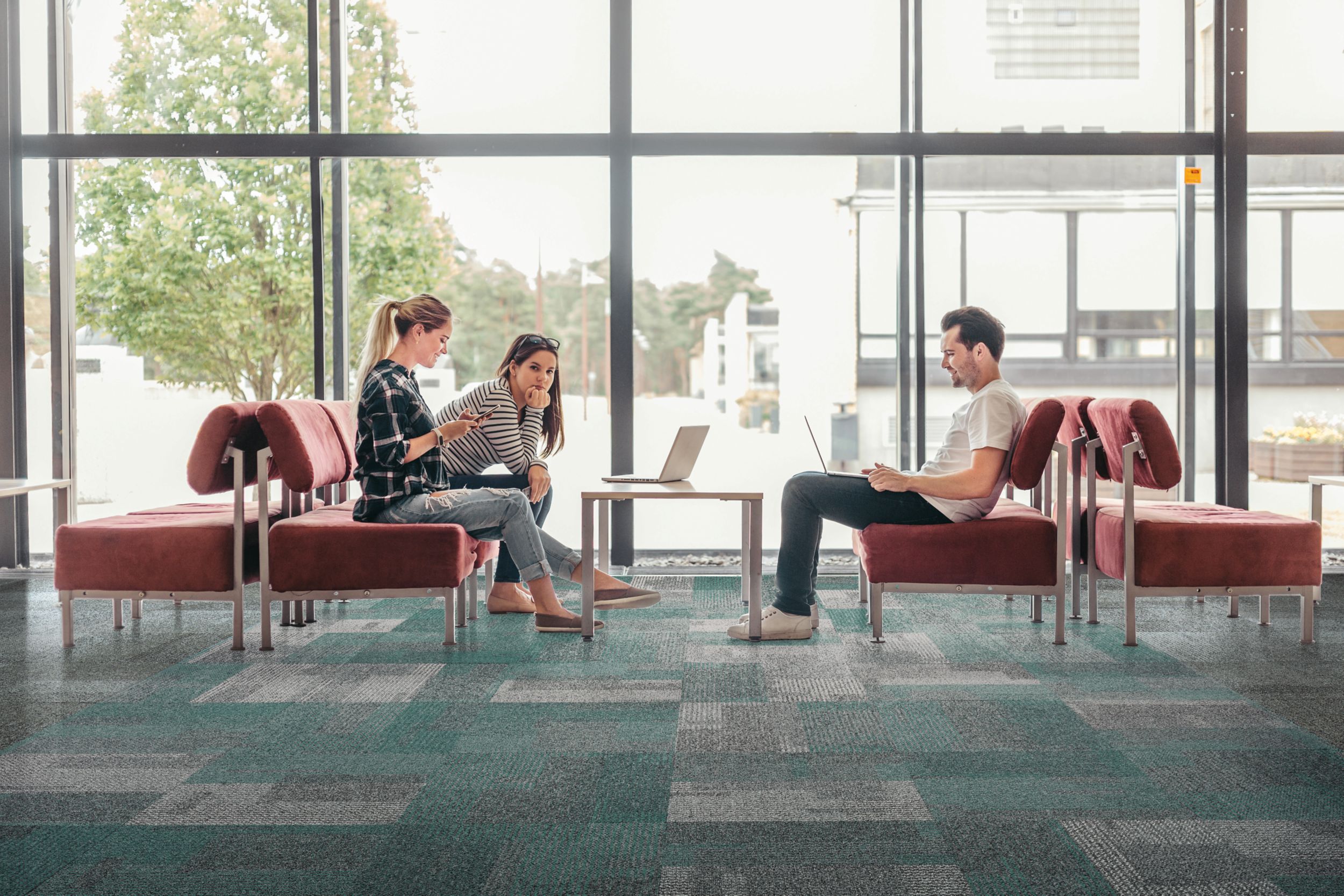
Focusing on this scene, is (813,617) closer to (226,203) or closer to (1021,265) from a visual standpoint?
(1021,265)

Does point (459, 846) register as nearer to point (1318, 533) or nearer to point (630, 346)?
point (1318, 533)

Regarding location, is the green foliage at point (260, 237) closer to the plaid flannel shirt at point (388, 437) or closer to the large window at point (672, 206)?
the large window at point (672, 206)

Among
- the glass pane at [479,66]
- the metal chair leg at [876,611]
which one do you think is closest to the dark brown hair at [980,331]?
the metal chair leg at [876,611]

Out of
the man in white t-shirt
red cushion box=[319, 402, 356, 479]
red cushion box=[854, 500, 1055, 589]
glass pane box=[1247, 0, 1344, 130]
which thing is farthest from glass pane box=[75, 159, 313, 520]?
glass pane box=[1247, 0, 1344, 130]

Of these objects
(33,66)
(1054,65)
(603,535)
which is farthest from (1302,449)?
(33,66)

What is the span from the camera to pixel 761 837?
2.12 m

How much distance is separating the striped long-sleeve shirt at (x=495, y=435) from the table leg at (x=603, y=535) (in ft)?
1.29

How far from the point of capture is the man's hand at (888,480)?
12.5ft

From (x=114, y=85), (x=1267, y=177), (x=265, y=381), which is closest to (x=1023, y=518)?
(x=1267, y=177)

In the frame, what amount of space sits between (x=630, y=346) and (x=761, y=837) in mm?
3766

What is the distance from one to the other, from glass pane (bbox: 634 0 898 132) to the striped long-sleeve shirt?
1987 millimetres

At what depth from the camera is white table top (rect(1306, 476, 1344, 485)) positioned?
409cm

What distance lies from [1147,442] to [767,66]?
2960 millimetres

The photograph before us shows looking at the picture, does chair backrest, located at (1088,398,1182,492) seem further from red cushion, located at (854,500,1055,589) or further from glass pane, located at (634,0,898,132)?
glass pane, located at (634,0,898,132)
